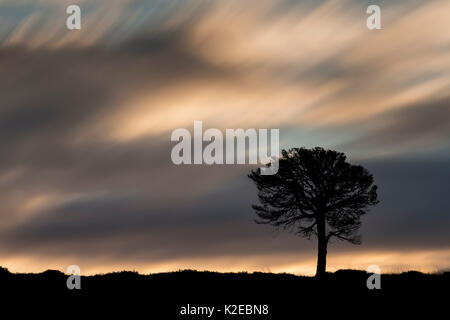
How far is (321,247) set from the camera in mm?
54344

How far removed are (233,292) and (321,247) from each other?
18.9 meters

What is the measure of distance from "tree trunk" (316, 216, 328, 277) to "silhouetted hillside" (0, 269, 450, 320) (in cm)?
1115

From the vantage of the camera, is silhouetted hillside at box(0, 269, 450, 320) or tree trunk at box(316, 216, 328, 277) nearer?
silhouetted hillside at box(0, 269, 450, 320)

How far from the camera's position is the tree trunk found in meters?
54.1

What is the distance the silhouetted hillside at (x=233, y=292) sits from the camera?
111 feet

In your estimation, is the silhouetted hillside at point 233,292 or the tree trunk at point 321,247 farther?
the tree trunk at point 321,247

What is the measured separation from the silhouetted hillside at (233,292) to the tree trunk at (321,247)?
439 inches

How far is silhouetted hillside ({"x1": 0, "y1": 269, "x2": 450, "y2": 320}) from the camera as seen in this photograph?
33684 mm

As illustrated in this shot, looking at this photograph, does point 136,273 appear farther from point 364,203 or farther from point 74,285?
point 364,203

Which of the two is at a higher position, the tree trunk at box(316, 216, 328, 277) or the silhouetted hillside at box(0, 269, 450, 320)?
the tree trunk at box(316, 216, 328, 277)

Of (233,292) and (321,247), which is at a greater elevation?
(321,247)

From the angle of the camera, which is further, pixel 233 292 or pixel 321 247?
pixel 321 247

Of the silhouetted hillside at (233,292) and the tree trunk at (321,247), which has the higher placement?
the tree trunk at (321,247)
